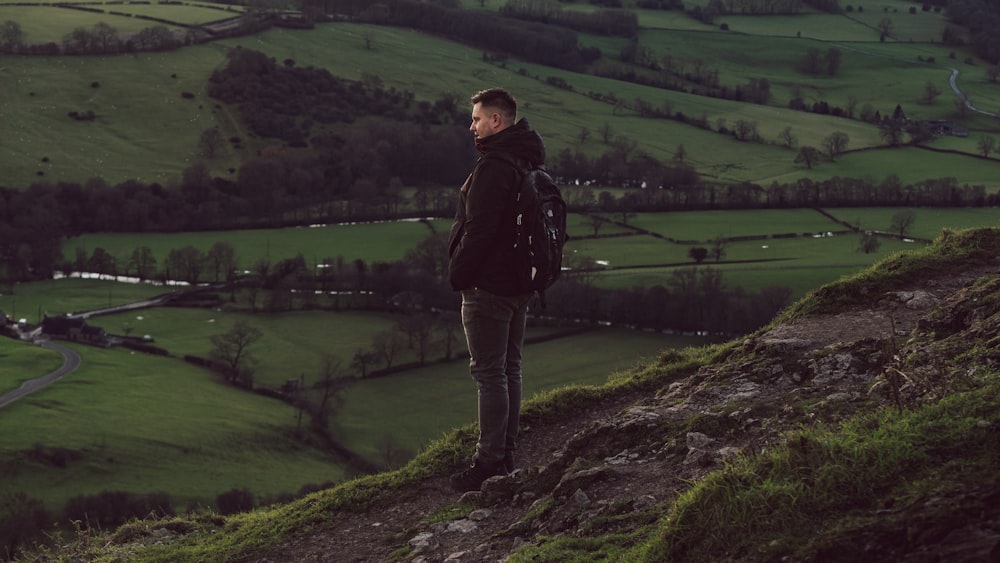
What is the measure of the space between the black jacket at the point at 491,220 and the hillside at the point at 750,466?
7.93ft

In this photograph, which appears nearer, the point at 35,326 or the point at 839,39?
the point at 35,326

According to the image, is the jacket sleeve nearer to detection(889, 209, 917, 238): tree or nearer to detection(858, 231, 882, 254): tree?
detection(858, 231, 882, 254): tree

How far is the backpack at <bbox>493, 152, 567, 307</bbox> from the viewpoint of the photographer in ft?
37.7

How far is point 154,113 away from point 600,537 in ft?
485

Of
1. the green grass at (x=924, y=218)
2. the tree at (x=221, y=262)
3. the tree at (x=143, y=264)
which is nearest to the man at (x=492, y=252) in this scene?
the green grass at (x=924, y=218)

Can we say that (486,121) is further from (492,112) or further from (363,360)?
(363,360)

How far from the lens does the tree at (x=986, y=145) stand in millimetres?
131837

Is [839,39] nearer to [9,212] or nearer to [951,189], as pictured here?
[951,189]

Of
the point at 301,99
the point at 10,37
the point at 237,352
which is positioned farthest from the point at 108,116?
the point at 237,352

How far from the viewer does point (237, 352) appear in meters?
77.8

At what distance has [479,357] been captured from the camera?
1202 centimetres

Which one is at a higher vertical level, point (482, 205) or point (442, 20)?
point (442, 20)

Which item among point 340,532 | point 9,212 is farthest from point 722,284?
point 9,212

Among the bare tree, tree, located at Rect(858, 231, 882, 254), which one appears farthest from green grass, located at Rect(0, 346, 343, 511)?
the bare tree
